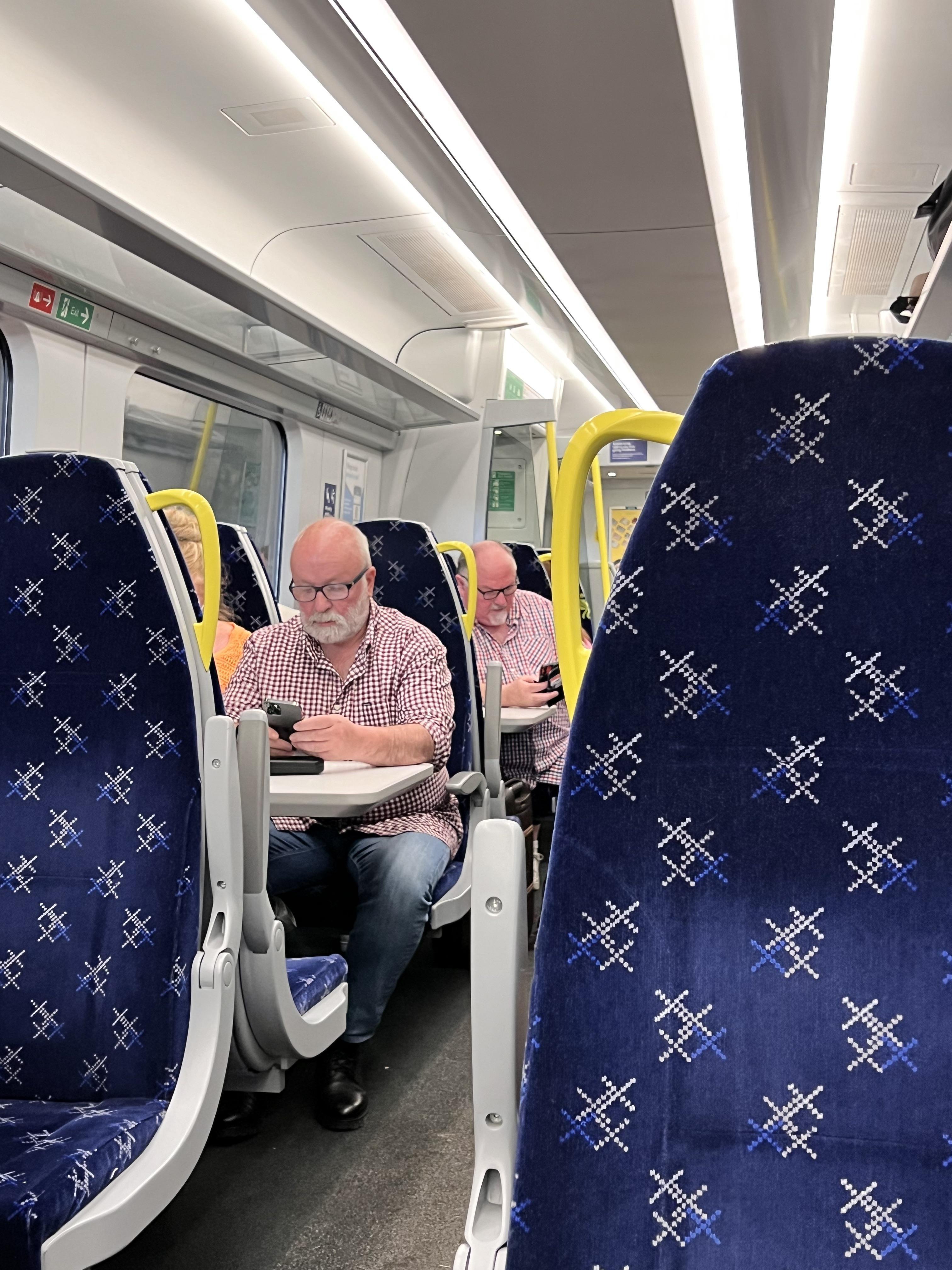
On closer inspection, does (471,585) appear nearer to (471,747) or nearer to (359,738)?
(471,747)

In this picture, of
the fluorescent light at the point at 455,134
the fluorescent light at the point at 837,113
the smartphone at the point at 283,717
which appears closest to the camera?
the smartphone at the point at 283,717

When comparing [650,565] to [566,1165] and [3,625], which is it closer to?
[566,1165]

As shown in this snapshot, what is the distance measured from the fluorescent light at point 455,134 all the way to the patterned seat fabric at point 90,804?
10.4ft

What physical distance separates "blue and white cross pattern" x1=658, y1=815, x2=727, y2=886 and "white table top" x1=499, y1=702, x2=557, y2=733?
8.77ft

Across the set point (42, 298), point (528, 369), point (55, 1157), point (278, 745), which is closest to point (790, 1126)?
point (55, 1157)

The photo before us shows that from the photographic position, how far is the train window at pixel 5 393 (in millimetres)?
4754

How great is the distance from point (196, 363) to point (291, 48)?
1803 millimetres

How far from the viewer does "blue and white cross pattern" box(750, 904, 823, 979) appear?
99 centimetres

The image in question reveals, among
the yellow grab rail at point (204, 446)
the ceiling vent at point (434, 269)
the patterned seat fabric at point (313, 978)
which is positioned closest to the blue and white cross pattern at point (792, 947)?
the patterned seat fabric at point (313, 978)

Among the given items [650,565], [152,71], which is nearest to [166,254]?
[152,71]

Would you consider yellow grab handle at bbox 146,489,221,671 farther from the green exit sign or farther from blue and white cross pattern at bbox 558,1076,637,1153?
the green exit sign

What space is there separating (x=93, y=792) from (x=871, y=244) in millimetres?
7803

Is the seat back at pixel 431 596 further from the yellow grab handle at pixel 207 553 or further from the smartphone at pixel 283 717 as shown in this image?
the yellow grab handle at pixel 207 553

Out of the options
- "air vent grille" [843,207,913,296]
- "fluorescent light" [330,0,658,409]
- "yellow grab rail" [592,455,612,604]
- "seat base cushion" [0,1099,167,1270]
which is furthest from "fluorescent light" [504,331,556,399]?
"seat base cushion" [0,1099,167,1270]
